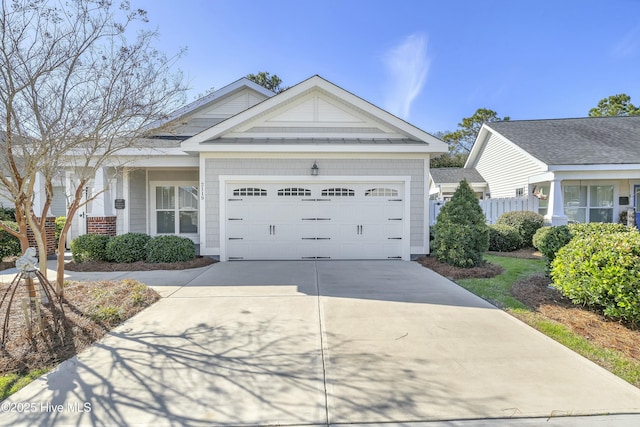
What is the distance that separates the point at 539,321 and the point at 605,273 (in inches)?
41.5

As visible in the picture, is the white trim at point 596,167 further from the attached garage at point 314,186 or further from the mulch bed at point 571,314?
the mulch bed at point 571,314

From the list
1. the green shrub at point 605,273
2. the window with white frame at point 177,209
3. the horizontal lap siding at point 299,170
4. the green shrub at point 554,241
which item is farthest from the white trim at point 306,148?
the green shrub at point 605,273

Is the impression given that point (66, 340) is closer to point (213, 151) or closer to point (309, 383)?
point (309, 383)

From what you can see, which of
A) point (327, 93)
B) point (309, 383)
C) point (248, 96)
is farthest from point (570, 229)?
point (248, 96)

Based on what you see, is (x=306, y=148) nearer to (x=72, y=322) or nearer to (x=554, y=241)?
(x=554, y=241)

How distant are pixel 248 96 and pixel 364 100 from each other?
5100 mm

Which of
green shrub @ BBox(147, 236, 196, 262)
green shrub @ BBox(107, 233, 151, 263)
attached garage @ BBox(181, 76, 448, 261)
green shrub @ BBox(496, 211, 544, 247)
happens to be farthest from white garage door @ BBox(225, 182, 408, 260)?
green shrub @ BBox(496, 211, 544, 247)

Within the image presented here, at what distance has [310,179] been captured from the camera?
386 inches

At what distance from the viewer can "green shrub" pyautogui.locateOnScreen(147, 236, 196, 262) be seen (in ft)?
30.3

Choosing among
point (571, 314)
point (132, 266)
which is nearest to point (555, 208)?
point (571, 314)

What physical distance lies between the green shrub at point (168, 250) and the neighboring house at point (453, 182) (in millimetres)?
15249

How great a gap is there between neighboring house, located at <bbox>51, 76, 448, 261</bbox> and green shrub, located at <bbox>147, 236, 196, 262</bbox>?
0.57m

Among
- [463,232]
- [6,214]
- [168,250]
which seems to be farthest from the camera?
[6,214]

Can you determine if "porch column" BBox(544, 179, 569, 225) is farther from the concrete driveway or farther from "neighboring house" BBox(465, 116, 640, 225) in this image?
the concrete driveway
